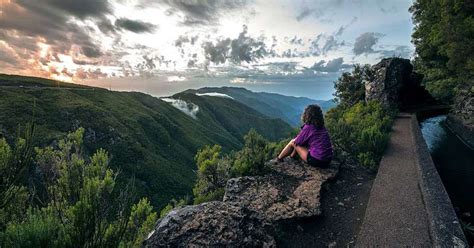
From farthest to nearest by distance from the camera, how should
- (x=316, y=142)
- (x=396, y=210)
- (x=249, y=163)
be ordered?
(x=316, y=142) → (x=249, y=163) → (x=396, y=210)

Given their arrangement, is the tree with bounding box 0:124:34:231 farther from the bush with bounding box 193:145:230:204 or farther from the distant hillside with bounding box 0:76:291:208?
the distant hillside with bounding box 0:76:291:208

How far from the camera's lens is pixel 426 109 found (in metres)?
23.3

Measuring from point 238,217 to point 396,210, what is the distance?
11.6 ft

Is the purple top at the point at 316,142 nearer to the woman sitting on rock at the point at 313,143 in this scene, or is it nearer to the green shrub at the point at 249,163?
the woman sitting on rock at the point at 313,143

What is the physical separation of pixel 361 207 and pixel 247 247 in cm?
363

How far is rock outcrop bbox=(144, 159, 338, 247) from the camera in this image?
3930 millimetres

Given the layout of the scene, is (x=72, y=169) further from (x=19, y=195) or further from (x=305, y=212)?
(x=305, y=212)

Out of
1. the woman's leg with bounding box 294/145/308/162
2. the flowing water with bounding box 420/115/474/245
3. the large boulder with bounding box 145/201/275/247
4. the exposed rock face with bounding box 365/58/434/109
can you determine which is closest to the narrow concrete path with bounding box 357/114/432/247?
the flowing water with bounding box 420/115/474/245

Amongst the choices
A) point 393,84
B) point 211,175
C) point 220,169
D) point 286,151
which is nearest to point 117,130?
point 393,84

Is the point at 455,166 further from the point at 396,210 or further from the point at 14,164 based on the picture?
the point at 14,164

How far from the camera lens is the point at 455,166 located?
1115cm

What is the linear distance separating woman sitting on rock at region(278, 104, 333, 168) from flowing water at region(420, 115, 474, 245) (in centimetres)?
329

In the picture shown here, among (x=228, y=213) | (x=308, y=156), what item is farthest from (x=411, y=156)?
(x=228, y=213)

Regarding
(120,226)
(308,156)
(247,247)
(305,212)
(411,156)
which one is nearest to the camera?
(120,226)
